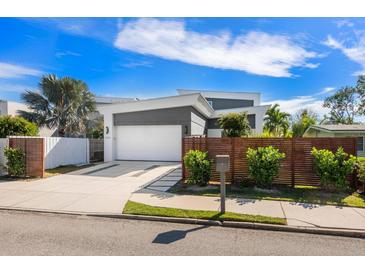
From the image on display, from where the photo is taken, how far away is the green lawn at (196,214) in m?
4.88

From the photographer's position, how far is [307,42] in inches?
373

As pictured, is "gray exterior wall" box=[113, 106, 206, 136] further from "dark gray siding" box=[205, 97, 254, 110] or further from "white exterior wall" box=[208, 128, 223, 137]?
"dark gray siding" box=[205, 97, 254, 110]

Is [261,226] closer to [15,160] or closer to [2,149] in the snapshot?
[15,160]

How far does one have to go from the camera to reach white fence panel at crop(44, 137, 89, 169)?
1205cm

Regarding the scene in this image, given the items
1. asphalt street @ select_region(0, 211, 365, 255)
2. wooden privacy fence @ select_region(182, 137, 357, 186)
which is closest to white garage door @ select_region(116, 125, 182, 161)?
wooden privacy fence @ select_region(182, 137, 357, 186)

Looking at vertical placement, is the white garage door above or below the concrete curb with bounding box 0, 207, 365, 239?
above

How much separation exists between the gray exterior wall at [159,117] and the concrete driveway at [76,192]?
5497 mm

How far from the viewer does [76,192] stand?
24.3ft

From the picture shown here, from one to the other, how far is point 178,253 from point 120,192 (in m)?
4.31

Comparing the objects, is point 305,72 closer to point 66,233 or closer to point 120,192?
point 120,192

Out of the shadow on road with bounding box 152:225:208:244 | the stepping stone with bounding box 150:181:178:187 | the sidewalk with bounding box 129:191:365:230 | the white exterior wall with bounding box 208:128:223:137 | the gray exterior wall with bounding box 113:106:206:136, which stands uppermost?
the gray exterior wall with bounding box 113:106:206:136

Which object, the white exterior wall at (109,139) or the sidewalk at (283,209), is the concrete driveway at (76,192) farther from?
the white exterior wall at (109,139)

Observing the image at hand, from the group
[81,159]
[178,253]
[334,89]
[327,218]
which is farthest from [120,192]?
Result: [334,89]

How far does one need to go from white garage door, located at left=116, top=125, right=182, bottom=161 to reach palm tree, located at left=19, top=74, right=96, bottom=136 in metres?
4.71
